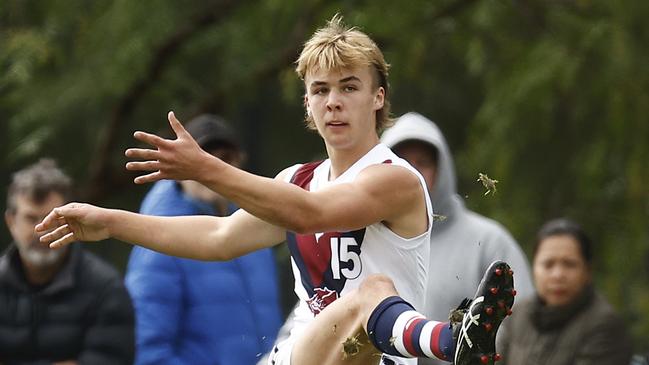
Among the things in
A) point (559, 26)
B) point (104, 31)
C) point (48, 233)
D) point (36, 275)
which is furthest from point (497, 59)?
point (48, 233)

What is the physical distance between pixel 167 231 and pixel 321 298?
64cm

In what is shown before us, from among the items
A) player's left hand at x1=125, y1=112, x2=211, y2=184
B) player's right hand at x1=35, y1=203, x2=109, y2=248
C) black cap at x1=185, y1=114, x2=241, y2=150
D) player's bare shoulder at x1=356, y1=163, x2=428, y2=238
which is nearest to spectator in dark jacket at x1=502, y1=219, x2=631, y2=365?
black cap at x1=185, y1=114, x2=241, y2=150

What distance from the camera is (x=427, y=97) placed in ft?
39.5

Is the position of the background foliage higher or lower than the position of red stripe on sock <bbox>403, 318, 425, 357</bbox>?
higher

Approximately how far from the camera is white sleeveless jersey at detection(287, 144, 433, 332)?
6.70 meters

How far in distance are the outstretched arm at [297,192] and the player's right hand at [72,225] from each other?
0.35 metres

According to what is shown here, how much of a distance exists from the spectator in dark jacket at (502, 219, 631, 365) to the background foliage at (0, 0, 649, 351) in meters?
1.74

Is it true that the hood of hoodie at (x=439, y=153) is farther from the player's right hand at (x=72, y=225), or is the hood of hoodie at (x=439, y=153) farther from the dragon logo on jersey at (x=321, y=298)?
the player's right hand at (x=72, y=225)

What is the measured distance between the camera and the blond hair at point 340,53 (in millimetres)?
6645

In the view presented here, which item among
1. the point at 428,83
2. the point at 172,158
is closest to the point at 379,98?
the point at 172,158

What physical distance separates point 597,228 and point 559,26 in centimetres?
129

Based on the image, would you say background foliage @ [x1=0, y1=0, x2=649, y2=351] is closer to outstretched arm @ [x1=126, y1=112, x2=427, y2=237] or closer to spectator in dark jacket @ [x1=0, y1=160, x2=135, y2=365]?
spectator in dark jacket @ [x1=0, y1=160, x2=135, y2=365]

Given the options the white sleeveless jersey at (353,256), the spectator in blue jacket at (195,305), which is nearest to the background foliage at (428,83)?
the spectator in blue jacket at (195,305)

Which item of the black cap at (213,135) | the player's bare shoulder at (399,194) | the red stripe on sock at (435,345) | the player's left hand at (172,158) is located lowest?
the red stripe on sock at (435,345)
